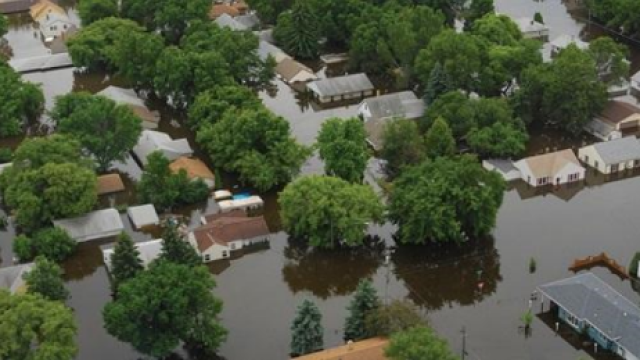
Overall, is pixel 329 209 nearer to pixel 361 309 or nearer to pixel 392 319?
pixel 361 309

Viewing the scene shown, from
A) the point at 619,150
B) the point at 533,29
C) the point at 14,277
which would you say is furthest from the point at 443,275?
the point at 533,29

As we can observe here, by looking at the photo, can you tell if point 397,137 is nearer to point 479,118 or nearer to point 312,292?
point 479,118

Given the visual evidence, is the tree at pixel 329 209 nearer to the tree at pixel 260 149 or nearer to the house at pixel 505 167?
the tree at pixel 260 149

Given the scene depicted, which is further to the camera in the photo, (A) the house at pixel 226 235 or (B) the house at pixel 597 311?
(A) the house at pixel 226 235

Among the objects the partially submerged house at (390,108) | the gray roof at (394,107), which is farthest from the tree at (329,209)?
the gray roof at (394,107)

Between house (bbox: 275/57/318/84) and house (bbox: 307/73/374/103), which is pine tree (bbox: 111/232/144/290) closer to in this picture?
house (bbox: 307/73/374/103)

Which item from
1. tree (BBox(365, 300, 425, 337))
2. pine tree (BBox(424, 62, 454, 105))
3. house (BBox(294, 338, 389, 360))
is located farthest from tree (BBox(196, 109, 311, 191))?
house (BBox(294, 338, 389, 360))
